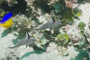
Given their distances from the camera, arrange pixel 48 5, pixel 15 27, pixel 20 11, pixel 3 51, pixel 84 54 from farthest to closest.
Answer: pixel 20 11 → pixel 48 5 → pixel 15 27 → pixel 3 51 → pixel 84 54

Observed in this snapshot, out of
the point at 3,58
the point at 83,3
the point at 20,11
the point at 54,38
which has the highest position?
the point at 83,3

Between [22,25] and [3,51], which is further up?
[22,25]

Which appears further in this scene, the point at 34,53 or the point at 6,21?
the point at 6,21

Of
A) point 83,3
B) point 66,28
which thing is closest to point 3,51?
point 66,28

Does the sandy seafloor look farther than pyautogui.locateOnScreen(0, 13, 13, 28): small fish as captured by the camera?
No

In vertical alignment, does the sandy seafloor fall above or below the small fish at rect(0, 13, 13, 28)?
below

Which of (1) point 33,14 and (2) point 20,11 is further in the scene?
(2) point 20,11

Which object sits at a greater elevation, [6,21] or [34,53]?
[6,21]

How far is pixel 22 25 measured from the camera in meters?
4.38

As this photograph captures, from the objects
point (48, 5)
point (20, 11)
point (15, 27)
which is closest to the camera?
point (15, 27)

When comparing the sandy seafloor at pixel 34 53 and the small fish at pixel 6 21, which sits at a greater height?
the small fish at pixel 6 21

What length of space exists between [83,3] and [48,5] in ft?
5.11

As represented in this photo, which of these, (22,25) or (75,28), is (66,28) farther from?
(22,25)

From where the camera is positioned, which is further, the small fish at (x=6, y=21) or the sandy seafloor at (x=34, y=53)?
the small fish at (x=6, y=21)
